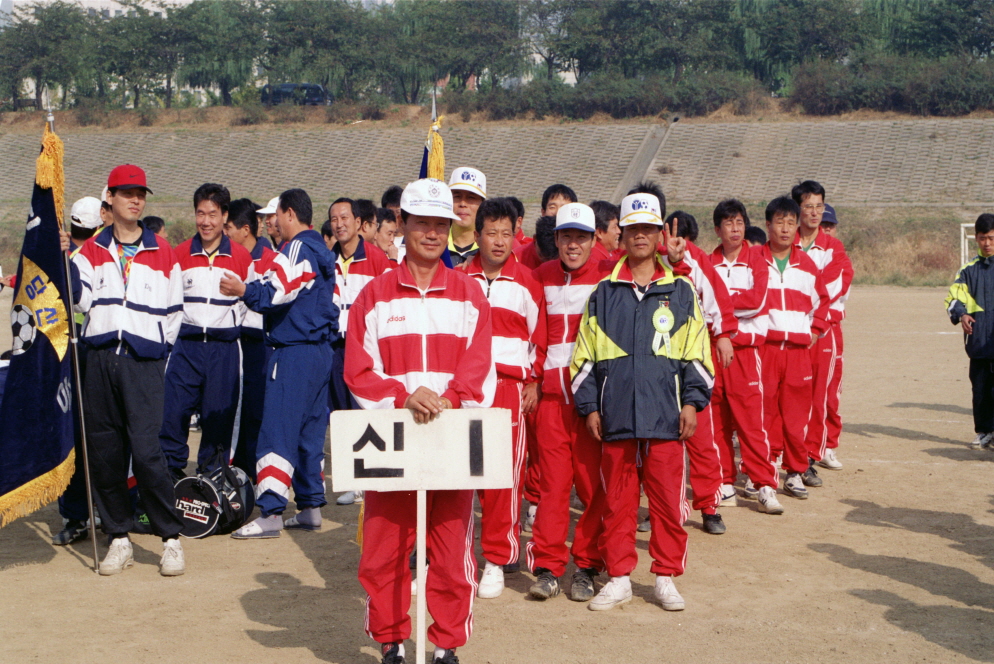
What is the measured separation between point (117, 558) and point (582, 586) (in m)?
2.93

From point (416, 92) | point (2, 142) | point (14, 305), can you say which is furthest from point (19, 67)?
point (14, 305)

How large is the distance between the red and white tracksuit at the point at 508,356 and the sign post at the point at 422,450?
1.77 m

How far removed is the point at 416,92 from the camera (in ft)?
241

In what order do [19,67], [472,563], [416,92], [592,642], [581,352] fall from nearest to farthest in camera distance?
[472,563] < [592,642] < [581,352] < [19,67] < [416,92]

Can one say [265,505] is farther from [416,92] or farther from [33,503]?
[416,92]

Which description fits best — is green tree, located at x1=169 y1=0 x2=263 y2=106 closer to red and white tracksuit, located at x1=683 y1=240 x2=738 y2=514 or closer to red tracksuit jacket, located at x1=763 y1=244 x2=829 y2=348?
red tracksuit jacket, located at x1=763 y1=244 x2=829 y2=348

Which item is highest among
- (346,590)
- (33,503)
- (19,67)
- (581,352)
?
(19,67)

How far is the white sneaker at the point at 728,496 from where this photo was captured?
851cm

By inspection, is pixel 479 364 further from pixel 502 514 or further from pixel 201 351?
pixel 201 351

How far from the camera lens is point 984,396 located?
420 inches

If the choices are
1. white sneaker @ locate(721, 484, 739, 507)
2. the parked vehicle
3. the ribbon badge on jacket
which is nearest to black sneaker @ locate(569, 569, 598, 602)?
the ribbon badge on jacket

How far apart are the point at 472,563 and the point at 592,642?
2.92 feet

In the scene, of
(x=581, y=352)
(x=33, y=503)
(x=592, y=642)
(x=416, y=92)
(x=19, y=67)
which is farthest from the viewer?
(x=416, y=92)

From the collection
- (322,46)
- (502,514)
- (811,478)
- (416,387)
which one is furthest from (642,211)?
(322,46)
